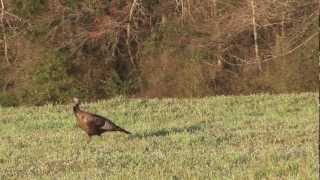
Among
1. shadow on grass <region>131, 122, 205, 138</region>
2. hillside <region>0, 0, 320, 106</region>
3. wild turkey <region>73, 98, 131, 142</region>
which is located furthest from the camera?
hillside <region>0, 0, 320, 106</region>

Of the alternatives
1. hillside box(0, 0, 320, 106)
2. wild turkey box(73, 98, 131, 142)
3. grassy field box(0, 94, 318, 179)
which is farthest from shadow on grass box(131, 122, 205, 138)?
hillside box(0, 0, 320, 106)

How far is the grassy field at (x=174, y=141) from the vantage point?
9031mm

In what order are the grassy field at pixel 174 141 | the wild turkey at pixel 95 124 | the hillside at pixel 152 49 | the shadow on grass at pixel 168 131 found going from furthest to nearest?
the hillside at pixel 152 49
the shadow on grass at pixel 168 131
the wild turkey at pixel 95 124
the grassy field at pixel 174 141

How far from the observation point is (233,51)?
29594mm

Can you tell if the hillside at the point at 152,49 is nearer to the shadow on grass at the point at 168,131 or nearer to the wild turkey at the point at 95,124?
the shadow on grass at the point at 168,131

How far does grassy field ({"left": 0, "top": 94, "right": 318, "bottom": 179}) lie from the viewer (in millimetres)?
9031

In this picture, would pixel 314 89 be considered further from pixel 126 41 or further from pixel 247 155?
pixel 247 155

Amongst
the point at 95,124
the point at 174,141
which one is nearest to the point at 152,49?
the point at 95,124

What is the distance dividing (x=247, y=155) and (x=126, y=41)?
72.4 feet

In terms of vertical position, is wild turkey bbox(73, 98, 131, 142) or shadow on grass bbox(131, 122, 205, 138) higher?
wild turkey bbox(73, 98, 131, 142)

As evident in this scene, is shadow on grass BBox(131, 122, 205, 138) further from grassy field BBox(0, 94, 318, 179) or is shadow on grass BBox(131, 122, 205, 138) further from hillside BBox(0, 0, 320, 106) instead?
hillside BBox(0, 0, 320, 106)

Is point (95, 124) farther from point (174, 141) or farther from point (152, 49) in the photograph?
point (152, 49)

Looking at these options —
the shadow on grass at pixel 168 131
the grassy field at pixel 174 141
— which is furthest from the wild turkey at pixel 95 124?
the shadow on grass at pixel 168 131

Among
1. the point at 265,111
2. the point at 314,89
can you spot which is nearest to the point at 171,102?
the point at 265,111
